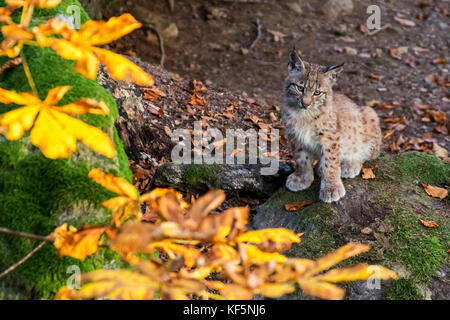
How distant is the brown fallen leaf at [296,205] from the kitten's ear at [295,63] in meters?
1.17

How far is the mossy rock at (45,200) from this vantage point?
93.0 inches

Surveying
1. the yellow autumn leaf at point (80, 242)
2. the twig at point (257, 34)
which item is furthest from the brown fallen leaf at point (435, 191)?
the twig at point (257, 34)

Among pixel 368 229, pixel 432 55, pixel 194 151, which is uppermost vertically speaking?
pixel 368 229

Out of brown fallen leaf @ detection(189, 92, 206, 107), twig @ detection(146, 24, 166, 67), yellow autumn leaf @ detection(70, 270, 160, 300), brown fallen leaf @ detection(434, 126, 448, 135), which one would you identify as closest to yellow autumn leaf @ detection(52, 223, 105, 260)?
yellow autumn leaf @ detection(70, 270, 160, 300)

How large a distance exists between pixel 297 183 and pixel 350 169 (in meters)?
0.51

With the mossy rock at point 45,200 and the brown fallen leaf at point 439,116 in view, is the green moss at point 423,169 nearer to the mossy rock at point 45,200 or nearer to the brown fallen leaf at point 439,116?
the mossy rock at point 45,200

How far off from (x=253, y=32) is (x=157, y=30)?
6.54ft

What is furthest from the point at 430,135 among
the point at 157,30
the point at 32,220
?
the point at 32,220

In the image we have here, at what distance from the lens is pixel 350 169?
15.1 feet

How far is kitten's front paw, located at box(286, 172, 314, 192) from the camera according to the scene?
4535 millimetres

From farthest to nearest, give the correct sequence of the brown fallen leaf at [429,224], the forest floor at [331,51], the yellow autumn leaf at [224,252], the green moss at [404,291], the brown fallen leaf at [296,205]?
→ 1. the forest floor at [331,51]
2. the brown fallen leaf at [296,205]
3. the brown fallen leaf at [429,224]
4. the green moss at [404,291]
5. the yellow autumn leaf at [224,252]

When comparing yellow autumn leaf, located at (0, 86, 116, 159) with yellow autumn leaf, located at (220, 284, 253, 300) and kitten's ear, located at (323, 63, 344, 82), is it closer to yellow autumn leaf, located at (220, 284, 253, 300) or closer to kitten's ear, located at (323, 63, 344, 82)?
yellow autumn leaf, located at (220, 284, 253, 300)
